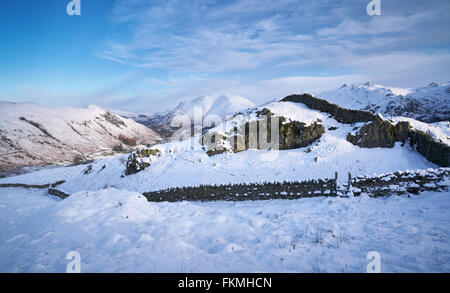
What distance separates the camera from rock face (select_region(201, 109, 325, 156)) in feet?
60.3

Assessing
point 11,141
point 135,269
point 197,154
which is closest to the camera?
point 135,269

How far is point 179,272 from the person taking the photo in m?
3.91

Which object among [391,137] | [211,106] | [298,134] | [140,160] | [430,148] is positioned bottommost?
A: [140,160]

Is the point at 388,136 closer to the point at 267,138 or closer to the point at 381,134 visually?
the point at 381,134

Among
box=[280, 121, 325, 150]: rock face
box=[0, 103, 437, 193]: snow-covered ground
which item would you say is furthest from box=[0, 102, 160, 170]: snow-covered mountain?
box=[280, 121, 325, 150]: rock face

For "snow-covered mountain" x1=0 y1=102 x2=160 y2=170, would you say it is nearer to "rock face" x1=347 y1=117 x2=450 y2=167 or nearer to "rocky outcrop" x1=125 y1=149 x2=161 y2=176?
"rocky outcrop" x1=125 y1=149 x2=161 y2=176

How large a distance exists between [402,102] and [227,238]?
3311 inches

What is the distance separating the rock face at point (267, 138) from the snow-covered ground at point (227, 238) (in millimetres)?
10118

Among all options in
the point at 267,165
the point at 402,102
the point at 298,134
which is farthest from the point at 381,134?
the point at 402,102

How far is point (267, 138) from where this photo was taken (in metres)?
19.3

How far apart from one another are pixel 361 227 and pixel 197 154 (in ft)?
49.7
